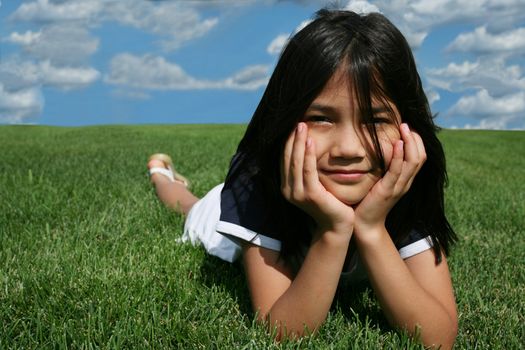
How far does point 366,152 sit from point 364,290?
1283 mm

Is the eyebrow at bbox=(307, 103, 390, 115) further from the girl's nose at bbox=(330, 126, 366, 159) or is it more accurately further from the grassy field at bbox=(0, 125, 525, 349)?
the grassy field at bbox=(0, 125, 525, 349)

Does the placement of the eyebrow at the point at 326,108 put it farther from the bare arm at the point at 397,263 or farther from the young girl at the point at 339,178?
the bare arm at the point at 397,263

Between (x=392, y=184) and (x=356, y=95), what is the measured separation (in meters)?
0.42

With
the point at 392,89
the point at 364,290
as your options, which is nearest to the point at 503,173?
the point at 364,290

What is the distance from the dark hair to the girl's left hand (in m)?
0.10

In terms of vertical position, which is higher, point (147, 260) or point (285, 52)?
point (285, 52)

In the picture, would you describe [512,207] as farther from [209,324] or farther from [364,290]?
[209,324]

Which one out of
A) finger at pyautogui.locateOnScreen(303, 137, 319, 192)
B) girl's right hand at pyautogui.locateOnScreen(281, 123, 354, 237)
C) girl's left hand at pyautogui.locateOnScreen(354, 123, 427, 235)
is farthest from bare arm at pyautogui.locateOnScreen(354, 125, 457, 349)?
finger at pyautogui.locateOnScreen(303, 137, 319, 192)

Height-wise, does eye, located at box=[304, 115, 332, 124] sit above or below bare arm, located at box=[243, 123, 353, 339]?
above

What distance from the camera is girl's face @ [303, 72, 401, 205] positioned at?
8.43 feet

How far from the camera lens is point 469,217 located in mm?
6027

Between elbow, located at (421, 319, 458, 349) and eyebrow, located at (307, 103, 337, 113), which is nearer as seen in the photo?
eyebrow, located at (307, 103, 337, 113)

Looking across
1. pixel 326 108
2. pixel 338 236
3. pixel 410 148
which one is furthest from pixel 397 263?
pixel 326 108

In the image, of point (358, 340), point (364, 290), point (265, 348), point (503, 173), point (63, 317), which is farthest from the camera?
point (503, 173)
